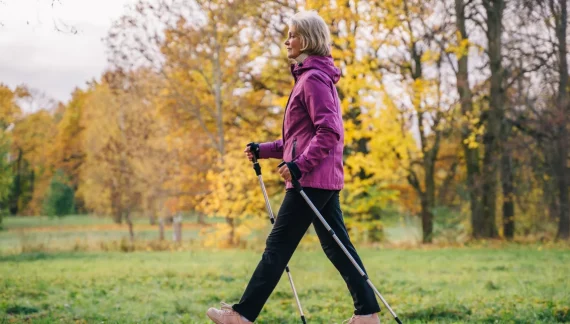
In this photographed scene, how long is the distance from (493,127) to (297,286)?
1237 cm

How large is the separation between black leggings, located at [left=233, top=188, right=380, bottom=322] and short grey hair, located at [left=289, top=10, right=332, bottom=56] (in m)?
0.91

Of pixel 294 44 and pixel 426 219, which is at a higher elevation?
pixel 294 44

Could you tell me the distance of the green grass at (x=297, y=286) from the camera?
6316 mm

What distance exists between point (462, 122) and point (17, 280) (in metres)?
13.2

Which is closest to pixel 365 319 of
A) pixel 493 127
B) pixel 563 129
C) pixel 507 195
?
pixel 563 129

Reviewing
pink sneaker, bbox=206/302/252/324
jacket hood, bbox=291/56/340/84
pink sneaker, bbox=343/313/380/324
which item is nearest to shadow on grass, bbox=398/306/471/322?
pink sneaker, bbox=343/313/380/324

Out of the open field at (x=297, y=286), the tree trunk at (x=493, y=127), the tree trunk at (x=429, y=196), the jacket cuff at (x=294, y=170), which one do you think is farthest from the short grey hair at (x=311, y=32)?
the tree trunk at (x=429, y=196)

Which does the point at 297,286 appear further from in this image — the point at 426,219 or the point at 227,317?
the point at 426,219

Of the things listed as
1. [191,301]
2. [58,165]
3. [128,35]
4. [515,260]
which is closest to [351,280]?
[191,301]

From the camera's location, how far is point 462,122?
19.3 metres

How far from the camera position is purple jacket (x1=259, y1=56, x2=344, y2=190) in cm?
422

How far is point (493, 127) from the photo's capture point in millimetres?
19438

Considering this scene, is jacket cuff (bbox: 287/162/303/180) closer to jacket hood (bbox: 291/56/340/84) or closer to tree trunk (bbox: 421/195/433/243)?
jacket hood (bbox: 291/56/340/84)

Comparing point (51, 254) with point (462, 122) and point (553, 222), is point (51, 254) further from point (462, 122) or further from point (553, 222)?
point (553, 222)
